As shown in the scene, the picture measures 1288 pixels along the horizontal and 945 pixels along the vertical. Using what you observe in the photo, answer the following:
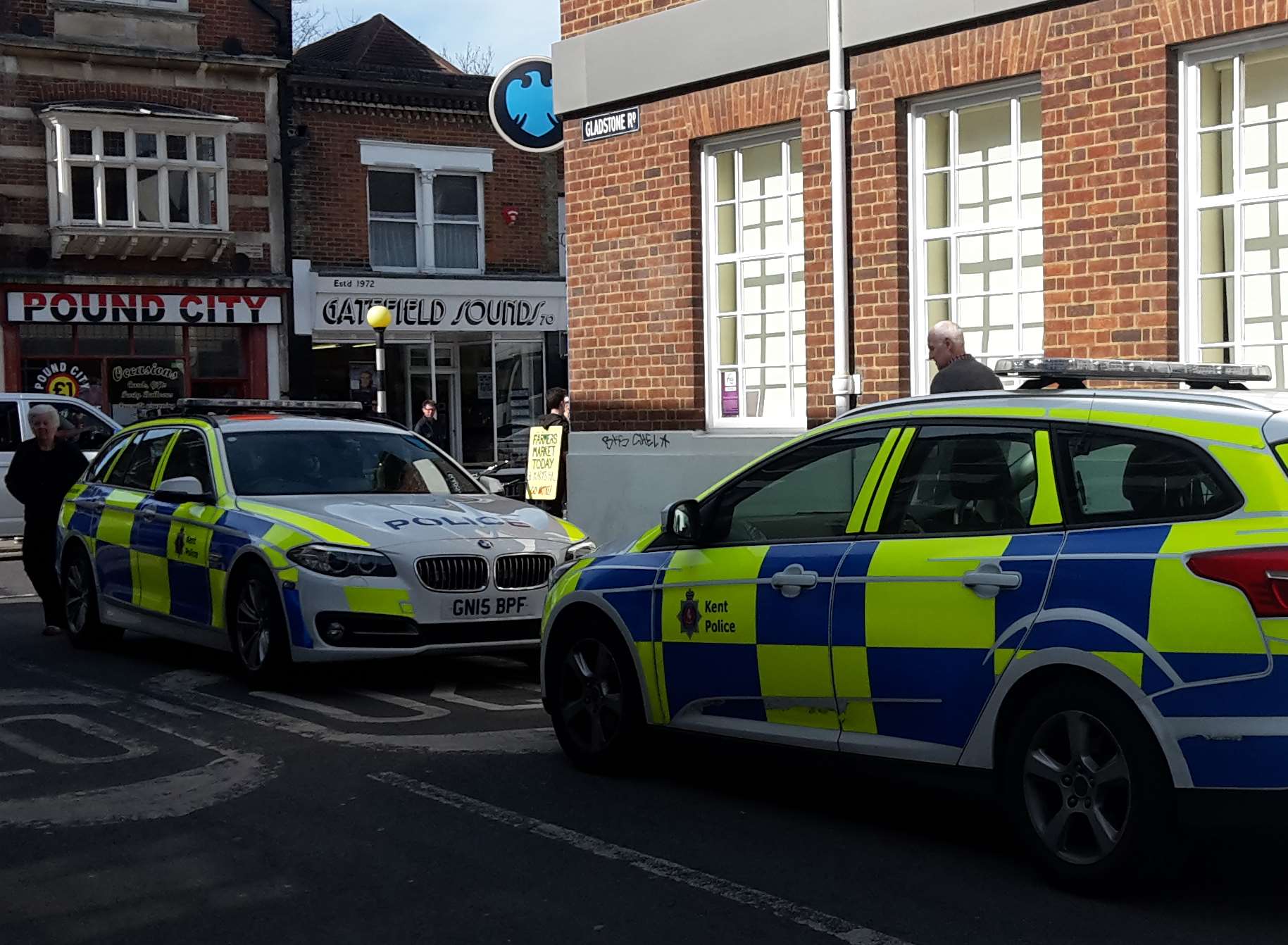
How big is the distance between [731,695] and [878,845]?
0.86m

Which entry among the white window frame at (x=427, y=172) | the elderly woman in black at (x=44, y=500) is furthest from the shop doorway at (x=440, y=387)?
the elderly woman in black at (x=44, y=500)

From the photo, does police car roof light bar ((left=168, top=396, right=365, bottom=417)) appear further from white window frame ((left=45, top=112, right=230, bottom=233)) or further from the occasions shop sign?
the occasions shop sign

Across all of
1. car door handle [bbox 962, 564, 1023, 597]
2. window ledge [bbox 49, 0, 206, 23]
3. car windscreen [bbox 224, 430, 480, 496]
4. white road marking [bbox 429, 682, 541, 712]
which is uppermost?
window ledge [bbox 49, 0, 206, 23]

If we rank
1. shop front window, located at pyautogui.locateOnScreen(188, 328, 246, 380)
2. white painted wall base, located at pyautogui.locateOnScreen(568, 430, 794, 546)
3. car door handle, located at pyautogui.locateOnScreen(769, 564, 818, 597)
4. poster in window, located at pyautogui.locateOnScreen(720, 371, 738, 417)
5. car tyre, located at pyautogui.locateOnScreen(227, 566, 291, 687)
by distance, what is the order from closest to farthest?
1. car door handle, located at pyautogui.locateOnScreen(769, 564, 818, 597)
2. car tyre, located at pyautogui.locateOnScreen(227, 566, 291, 687)
3. white painted wall base, located at pyautogui.locateOnScreen(568, 430, 794, 546)
4. poster in window, located at pyautogui.locateOnScreen(720, 371, 738, 417)
5. shop front window, located at pyautogui.locateOnScreen(188, 328, 246, 380)

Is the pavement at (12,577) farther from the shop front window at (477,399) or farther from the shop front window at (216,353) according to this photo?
the shop front window at (477,399)

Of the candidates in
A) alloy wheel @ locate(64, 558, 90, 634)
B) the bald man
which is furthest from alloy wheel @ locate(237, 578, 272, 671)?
the bald man

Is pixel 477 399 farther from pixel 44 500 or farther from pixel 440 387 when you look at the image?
pixel 44 500

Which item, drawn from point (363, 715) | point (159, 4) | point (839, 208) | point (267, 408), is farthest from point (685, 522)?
point (159, 4)

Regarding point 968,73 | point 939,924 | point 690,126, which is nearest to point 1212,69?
point 968,73

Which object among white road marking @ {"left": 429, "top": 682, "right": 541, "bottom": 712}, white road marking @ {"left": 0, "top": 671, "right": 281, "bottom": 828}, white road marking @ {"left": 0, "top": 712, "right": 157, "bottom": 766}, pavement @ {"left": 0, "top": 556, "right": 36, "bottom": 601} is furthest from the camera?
pavement @ {"left": 0, "top": 556, "right": 36, "bottom": 601}

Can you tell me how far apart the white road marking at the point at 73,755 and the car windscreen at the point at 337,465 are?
6.48 feet

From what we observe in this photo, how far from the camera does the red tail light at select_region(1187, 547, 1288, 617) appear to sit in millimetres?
4859

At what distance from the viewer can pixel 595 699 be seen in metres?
7.53

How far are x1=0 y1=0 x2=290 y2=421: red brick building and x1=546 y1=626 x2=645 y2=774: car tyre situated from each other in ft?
74.9
